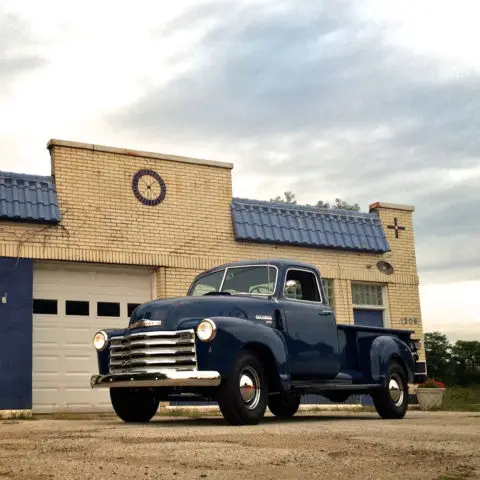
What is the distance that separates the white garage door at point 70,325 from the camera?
16.5 m

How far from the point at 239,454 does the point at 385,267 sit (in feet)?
50.7

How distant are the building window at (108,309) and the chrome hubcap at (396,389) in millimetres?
6721

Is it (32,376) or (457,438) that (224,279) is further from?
(32,376)

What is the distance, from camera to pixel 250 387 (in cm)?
1014

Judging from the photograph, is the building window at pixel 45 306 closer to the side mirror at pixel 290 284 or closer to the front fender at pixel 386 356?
the side mirror at pixel 290 284

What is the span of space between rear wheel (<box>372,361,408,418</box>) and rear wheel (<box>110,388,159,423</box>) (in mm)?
3334

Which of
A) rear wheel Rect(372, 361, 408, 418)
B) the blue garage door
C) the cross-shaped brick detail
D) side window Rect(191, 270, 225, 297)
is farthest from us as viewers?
the cross-shaped brick detail

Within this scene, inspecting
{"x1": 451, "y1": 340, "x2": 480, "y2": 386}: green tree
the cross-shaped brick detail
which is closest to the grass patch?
the cross-shaped brick detail

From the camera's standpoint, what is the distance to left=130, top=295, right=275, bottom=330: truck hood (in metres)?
10.2

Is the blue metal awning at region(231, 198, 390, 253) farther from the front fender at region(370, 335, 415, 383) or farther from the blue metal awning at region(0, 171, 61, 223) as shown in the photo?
the front fender at region(370, 335, 415, 383)

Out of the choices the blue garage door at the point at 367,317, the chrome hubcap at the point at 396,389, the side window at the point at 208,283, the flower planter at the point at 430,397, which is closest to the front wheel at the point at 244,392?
the side window at the point at 208,283

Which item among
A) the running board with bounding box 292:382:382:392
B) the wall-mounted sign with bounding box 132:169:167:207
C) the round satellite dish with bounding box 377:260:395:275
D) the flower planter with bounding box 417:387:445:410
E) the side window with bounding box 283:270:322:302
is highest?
the wall-mounted sign with bounding box 132:169:167:207

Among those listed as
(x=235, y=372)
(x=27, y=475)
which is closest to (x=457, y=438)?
(x=235, y=372)

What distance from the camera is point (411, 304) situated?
71.4 feet
